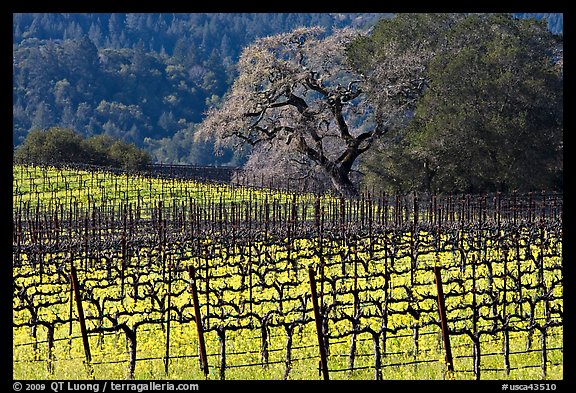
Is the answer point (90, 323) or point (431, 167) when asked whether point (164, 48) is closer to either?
point (431, 167)

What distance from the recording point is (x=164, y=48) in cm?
15238

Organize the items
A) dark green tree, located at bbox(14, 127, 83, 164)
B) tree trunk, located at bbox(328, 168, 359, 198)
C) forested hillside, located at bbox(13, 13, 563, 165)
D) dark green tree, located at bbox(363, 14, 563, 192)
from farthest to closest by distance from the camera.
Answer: forested hillside, located at bbox(13, 13, 563, 165)
dark green tree, located at bbox(14, 127, 83, 164)
tree trunk, located at bbox(328, 168, 359, 198)
dark green tree, located at bbox(363, 14, 563, 192)

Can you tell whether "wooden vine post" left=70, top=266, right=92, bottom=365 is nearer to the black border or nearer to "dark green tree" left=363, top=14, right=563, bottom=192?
the black border

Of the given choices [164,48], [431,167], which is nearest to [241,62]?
[431,167]

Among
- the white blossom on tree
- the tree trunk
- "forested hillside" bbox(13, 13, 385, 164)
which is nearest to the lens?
the white blossom on tree

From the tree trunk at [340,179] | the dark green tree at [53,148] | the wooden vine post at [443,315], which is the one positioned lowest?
the wooden vine post at [443,315]

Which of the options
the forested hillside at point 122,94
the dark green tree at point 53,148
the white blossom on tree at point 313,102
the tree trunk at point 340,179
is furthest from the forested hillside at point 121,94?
the tree trunk at point 340,179

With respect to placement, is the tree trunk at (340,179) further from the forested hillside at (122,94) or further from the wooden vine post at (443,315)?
the forested hillside at (122,94)

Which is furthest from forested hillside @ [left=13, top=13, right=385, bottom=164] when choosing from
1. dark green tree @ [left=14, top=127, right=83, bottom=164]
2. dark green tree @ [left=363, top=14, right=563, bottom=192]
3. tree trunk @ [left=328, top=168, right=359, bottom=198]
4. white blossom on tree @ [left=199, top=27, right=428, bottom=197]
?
dark green tree @ [left=363, top=14, right=563, bottom=192]
